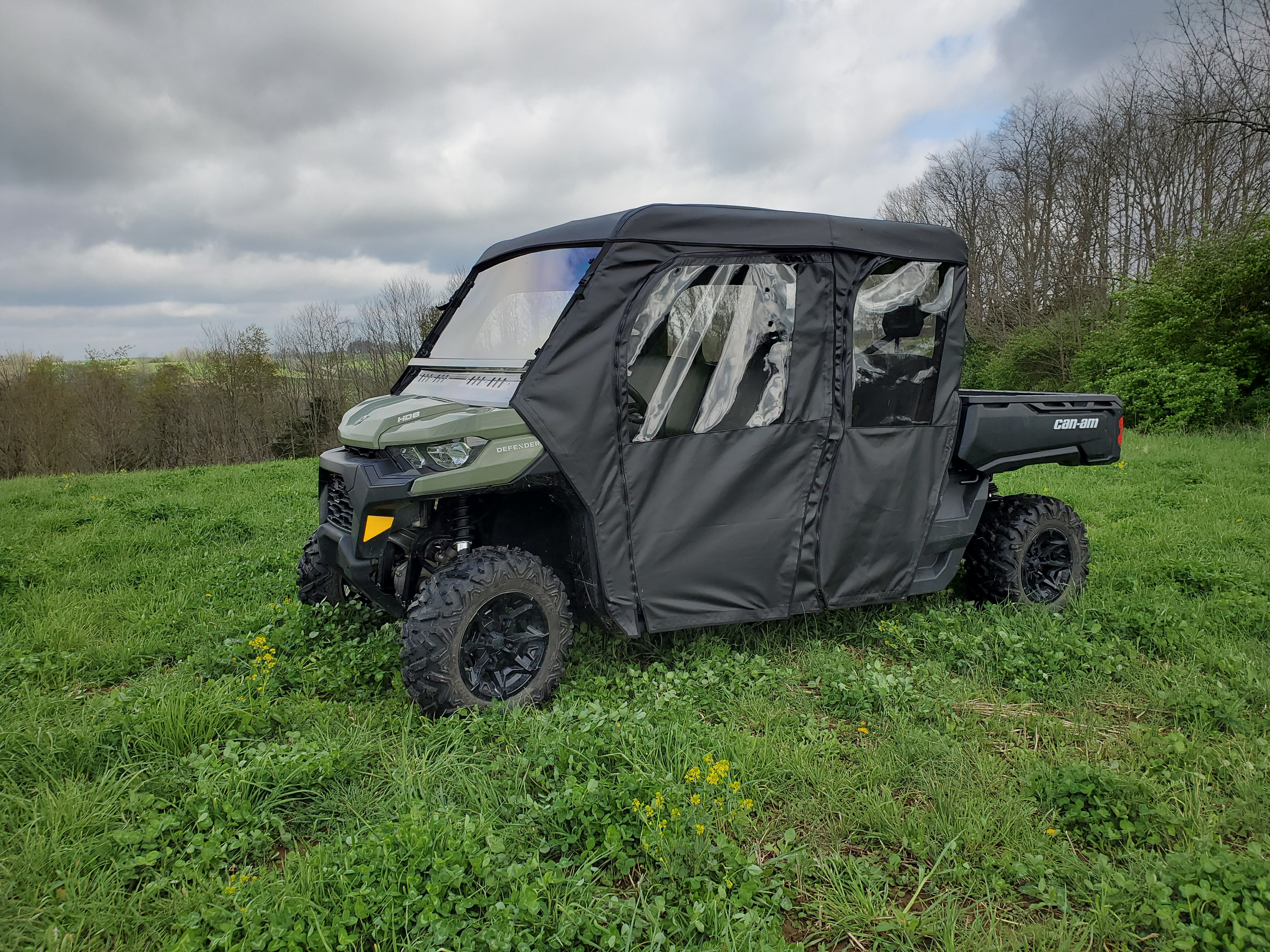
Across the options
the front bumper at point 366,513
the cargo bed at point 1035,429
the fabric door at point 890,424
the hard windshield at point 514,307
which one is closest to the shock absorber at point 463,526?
the front bumper at point 366,513

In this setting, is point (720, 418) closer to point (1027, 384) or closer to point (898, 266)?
point (898, 266)

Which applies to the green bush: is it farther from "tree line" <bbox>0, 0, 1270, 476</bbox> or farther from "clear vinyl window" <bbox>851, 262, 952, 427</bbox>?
"clear vinyl window" <bbox>851, 262, 952, 427</bbox>

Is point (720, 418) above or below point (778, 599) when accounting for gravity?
above

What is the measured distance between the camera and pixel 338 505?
4012mm

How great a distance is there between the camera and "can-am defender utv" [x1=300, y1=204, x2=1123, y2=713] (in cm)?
343

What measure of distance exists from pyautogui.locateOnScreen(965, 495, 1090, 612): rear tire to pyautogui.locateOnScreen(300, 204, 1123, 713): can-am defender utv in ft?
1.43

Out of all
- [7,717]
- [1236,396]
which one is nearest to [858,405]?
[7,717]

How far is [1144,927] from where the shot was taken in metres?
2.26

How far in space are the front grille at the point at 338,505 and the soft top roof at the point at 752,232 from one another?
1611 millimetres

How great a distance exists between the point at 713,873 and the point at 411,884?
0.91 metres

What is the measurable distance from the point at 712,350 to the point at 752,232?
1.97ft

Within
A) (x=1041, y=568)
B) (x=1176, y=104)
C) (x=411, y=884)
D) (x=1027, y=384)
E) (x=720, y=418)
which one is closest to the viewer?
(x=411, y=884)

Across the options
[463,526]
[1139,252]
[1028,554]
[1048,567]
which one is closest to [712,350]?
[463,526]

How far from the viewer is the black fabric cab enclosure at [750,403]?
3.50 meters
